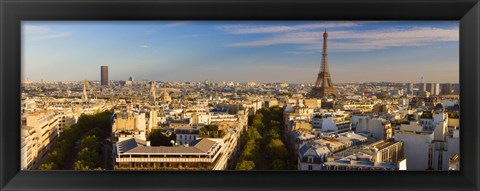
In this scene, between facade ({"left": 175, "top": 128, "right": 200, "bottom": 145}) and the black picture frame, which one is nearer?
the black picture frame

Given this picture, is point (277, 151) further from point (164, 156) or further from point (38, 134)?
point (38, 134)

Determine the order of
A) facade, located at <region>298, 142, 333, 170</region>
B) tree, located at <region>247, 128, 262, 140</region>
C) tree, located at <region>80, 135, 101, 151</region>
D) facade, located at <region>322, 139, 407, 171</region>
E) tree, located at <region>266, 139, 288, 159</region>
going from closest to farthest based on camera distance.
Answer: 1. facade, located at <region>322, 139, 407, 171</region>
2. facade, located at <region>298, 142, 333, 170</region>
3. tree, located at <region>266, 139, 288, 159</region>
4. tree, located at <region>80, 135, 101, 151</region>
5. tree, located at <region>247, 128, 262, 140</region>

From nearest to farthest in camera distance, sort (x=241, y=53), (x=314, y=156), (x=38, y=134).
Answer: (x=38, y=134) < (x=314, y=156) < (x=241, y=53)

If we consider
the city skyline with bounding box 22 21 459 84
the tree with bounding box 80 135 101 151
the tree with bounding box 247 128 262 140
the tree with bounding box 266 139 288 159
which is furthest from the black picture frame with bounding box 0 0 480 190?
the tree with bounding box 247 128 262 140

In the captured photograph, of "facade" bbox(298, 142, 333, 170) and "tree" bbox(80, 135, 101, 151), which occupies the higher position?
"tree" bbox(80, 135, 101, 151)

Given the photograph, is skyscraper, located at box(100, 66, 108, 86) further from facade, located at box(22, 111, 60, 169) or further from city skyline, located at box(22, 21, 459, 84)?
facade, located at box(22, 111, 60, 169)

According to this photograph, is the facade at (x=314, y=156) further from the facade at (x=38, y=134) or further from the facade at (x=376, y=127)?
the facade at (x=38, y=134)

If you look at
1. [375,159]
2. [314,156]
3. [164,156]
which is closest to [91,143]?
[164,156]
